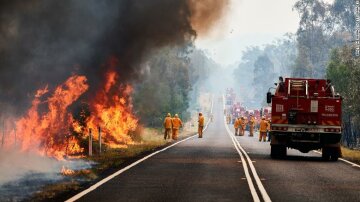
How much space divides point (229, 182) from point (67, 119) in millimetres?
10758

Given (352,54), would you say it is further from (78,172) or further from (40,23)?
(78,172)

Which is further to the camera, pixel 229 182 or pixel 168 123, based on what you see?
pixel 168 123

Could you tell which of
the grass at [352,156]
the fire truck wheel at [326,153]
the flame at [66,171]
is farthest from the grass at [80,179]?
the grass at [352,156]

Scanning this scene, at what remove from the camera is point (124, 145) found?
33.8 m

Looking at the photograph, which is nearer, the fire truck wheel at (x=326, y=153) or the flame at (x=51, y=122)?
the flame at (x=51, y=122)

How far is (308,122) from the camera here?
25.2 metres

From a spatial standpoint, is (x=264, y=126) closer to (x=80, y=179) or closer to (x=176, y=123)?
(x=176, y=123)

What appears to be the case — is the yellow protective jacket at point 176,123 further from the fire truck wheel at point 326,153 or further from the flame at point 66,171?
the flame at point 66,171

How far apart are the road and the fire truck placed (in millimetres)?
1725

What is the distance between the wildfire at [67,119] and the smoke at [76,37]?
442 millimetres

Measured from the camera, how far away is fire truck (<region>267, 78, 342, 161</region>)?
25.1 metres

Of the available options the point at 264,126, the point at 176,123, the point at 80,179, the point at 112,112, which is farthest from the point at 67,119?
the point at 264,126

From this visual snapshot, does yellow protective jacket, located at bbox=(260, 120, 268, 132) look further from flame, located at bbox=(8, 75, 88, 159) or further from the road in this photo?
the road

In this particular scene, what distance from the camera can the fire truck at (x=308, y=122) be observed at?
2508 cm
